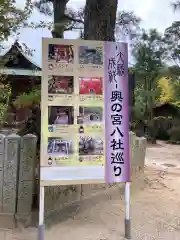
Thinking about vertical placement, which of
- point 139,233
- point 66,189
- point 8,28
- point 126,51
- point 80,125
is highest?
point 8,28

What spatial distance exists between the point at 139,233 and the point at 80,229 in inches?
26.4

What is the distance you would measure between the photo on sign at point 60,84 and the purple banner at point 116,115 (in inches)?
14.9

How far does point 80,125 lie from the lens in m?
3.64

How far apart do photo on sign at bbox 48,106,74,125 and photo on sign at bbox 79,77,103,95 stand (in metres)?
0.23

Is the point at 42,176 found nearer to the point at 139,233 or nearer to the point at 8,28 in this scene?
the point at 139,233

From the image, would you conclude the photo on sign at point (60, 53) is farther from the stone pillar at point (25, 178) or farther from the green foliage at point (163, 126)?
the green foliage at point (163, 126)

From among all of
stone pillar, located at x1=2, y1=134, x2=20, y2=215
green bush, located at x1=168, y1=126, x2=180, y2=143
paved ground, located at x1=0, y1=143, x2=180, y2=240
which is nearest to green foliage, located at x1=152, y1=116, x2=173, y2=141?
green bush, located at x1=168, y1=126, x2=180, y2=143

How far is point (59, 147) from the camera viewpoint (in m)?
3.55

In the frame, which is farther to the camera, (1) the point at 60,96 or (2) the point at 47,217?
(2) the point at 47,217

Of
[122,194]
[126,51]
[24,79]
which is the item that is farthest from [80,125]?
[24,79]

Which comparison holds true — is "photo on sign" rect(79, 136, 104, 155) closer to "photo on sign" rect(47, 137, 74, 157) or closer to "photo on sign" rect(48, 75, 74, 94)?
"photo on sign" rect(47, 137, 74, 157)

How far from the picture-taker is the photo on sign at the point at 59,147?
352 centimetres

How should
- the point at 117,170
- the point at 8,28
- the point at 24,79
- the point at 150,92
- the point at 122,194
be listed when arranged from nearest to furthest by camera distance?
1. the point at 117,170
2. the point at 8,28
3. the point at 122,194
4. the point at 24,79
5. the point at 150,92

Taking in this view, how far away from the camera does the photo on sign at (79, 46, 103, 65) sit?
12.1ft
